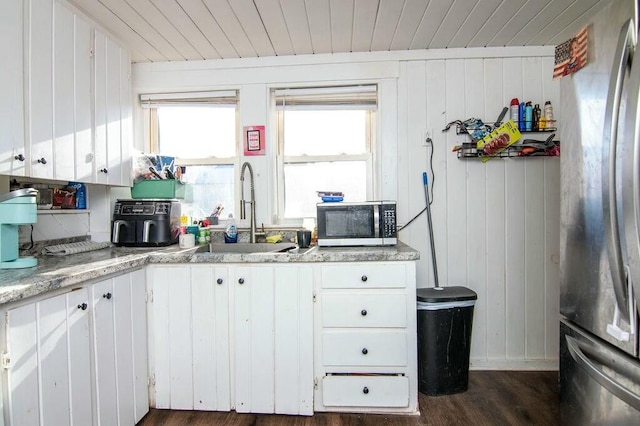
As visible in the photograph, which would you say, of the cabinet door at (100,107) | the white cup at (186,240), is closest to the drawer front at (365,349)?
the white cup at (186,240)

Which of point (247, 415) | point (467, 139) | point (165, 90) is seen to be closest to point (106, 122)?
point (165, 90)

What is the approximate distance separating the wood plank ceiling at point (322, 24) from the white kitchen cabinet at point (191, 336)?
4.73 feet

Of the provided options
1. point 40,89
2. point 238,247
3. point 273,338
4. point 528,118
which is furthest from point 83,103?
point 528,118

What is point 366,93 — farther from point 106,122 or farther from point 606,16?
point 106,122

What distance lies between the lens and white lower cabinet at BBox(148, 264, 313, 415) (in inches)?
71.0

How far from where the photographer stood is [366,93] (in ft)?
8.03

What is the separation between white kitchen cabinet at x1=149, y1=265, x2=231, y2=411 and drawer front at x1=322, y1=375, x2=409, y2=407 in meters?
0.56

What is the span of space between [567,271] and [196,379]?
185 cm

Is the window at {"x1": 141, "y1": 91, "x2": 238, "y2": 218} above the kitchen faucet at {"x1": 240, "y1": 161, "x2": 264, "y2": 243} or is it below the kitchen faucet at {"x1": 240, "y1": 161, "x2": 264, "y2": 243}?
above

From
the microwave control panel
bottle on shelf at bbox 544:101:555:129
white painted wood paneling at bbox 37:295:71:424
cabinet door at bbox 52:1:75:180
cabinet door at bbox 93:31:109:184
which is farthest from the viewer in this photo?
bottle on shelf at bbox 544:101:555:129

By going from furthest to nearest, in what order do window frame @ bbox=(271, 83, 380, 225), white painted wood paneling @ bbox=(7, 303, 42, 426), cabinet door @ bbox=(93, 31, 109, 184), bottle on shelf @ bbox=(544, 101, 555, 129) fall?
window frame @ bbox=(271, 83, 380, 225), bottle on shelf @ bbox=(544, 101, 555, 129), cabinet door @ bbox=(93, 31, 109, 184), white painted wood paneling @ bbox=(7, 303, 42, 426)

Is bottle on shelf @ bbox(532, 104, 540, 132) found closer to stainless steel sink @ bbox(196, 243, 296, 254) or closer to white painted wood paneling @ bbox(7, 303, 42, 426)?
stainless steel sink @ bbox(196, 243, 296, 254)

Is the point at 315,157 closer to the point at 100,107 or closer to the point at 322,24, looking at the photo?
the point at 322,24

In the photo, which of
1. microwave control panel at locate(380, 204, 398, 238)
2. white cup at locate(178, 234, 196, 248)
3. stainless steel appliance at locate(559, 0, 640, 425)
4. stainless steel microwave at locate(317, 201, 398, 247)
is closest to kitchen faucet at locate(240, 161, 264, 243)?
white cup at locate(178, 234, 196, 248)
